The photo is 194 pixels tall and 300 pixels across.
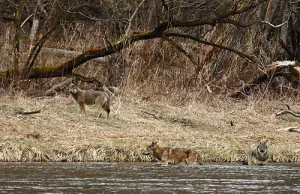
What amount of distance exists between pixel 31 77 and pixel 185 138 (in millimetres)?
6476

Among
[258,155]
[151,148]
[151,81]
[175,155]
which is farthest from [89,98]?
[258,155]

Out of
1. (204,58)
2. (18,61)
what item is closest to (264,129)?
(204,58)

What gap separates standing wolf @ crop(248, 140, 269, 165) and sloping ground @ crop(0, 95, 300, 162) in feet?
2.91

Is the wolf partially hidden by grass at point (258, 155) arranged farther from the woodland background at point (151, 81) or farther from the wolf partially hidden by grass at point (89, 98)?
the wolf partially hidden by grass at point (89, 98)

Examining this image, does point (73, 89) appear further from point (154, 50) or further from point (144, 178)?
point (144, 178)

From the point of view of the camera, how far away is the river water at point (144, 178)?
11.7 metres

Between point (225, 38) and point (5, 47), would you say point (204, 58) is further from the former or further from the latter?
point (5, 47)

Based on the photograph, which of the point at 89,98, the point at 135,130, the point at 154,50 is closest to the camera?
the point at 135,130

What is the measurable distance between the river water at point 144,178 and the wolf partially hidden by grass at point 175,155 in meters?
0.24

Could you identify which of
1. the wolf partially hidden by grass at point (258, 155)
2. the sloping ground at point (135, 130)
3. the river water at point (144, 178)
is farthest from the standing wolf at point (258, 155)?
the sloping ground at point (135, 130)

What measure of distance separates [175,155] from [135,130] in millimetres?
3165

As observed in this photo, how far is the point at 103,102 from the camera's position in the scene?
65.6 ft

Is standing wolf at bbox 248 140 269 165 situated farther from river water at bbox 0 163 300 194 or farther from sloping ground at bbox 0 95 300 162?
sloping ground at bbox 0 95 300 162

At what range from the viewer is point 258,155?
1533cm
